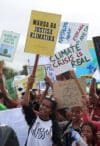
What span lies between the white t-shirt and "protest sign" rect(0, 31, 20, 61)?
9.58 ft

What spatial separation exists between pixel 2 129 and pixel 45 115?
2397 millimetres

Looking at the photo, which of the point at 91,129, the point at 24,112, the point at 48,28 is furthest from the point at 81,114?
the point at 48,28

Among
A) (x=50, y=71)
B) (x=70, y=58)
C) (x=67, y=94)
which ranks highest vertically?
(x=70, y=58)

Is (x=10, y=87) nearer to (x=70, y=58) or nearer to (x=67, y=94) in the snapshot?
(x=70, y=58)

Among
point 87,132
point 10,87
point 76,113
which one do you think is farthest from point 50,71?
point 87,132

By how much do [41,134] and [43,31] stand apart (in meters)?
2.21

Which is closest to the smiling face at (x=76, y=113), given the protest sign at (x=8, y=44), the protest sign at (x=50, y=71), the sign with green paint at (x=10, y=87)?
the protest sign at (x=8, y=44)

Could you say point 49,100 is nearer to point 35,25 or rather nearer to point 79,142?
point 79,142

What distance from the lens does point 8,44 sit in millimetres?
8367

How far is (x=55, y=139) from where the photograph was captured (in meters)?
5.20

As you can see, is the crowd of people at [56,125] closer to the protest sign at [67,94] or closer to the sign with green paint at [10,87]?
the protest sign at [67,94]

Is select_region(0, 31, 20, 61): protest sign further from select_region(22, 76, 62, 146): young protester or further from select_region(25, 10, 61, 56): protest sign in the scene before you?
select_region(22, 76, 62, 146): young protester

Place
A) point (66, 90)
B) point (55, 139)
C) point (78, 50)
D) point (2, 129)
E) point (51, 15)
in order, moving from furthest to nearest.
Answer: point (78, 50)
point (51, 15)
point (66, 90)
point (55, 139)
point (2, 129)

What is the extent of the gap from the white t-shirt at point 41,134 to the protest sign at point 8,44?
292 centimetres
